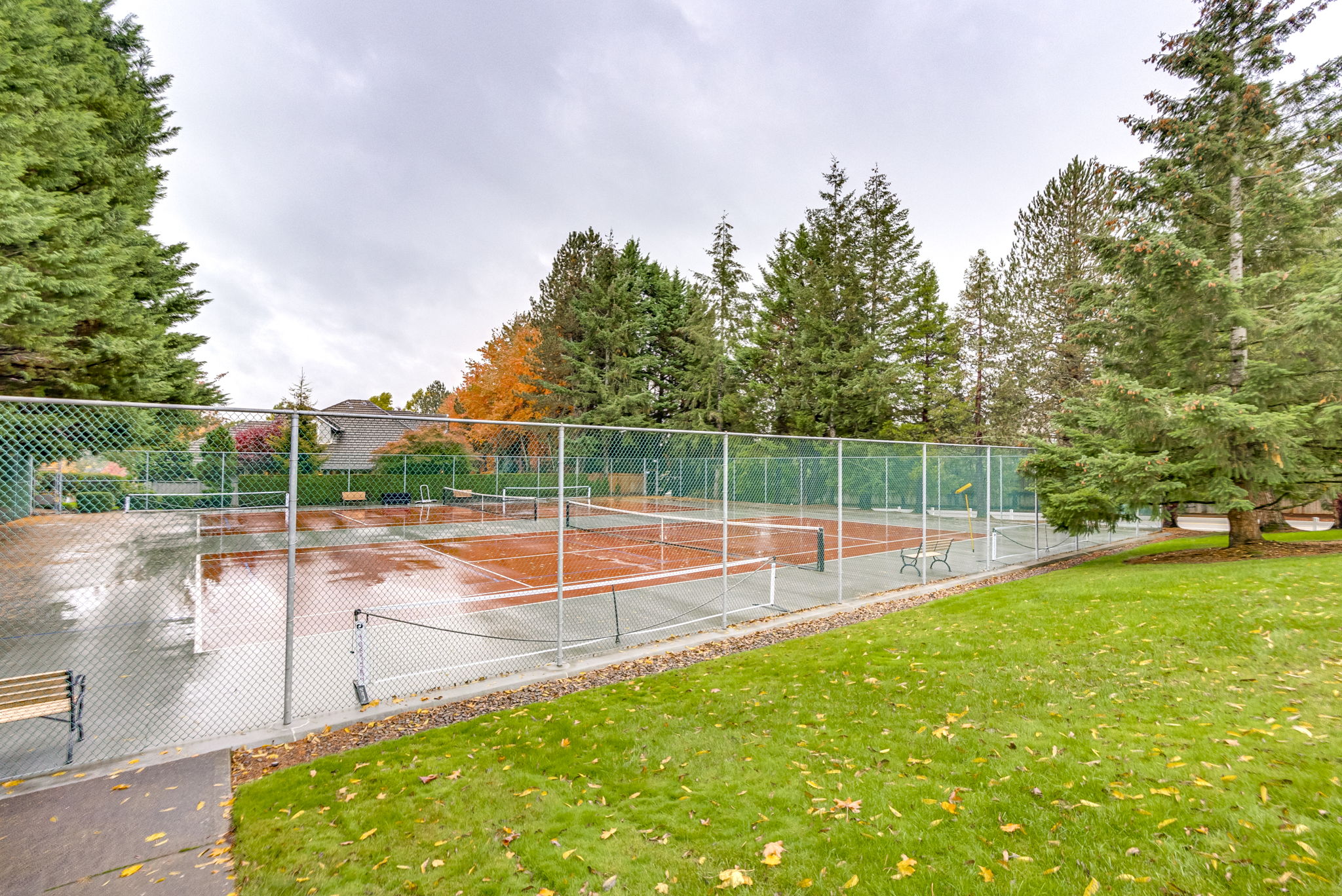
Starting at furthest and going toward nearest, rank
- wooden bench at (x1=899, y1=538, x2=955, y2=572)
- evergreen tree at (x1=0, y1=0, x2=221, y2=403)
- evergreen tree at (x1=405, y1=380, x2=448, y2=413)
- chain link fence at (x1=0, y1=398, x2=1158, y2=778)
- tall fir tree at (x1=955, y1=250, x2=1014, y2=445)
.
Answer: evergreen tree at (x1=405, y1=380, x2=448, y2=413) < tall fir tree at (x1=955, y1=250, x2=1014, y2=445) < wooden bench at (x1=899, y1=538, x2=955, y2=572) < evergreen tree at (x1=0, y1=0, x2=221, y2=403) < chain link fence at (x1=0, y1=398, x2=1158, y2=778)

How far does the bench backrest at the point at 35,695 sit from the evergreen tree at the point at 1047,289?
104 ft

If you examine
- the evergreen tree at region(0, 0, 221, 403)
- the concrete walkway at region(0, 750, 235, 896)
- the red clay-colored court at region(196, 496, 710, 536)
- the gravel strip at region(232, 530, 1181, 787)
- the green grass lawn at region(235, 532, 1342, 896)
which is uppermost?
→ the evergreen tree at region(0, 0, 221, 403)

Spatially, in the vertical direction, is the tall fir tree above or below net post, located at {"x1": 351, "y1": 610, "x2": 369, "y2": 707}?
above

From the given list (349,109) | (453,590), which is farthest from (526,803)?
(349,109)

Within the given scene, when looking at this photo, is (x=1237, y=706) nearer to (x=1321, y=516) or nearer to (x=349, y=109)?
(x=349, y=109)

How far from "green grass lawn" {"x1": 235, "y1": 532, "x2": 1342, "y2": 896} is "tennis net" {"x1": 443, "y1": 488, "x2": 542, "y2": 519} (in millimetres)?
20178

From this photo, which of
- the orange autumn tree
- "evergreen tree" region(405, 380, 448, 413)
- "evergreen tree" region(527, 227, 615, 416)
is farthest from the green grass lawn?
"evergreen tree" region(405, 380, 448, 413)

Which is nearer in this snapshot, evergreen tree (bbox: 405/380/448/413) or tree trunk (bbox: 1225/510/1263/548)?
tree trunk (bbox: 1225/510/1263/548)

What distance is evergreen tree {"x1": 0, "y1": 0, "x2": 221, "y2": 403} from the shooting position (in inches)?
352

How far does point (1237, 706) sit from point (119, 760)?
27.8 ft

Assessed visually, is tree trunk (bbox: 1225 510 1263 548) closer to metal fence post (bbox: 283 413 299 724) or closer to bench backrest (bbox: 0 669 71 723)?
metal fence post (bbox: 283 413 299 724)

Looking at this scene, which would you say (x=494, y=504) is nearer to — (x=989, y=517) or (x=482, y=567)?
(x=482, y=567)

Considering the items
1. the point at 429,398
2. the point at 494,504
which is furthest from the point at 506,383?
the point at 429,398

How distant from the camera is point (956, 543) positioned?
16.7m
